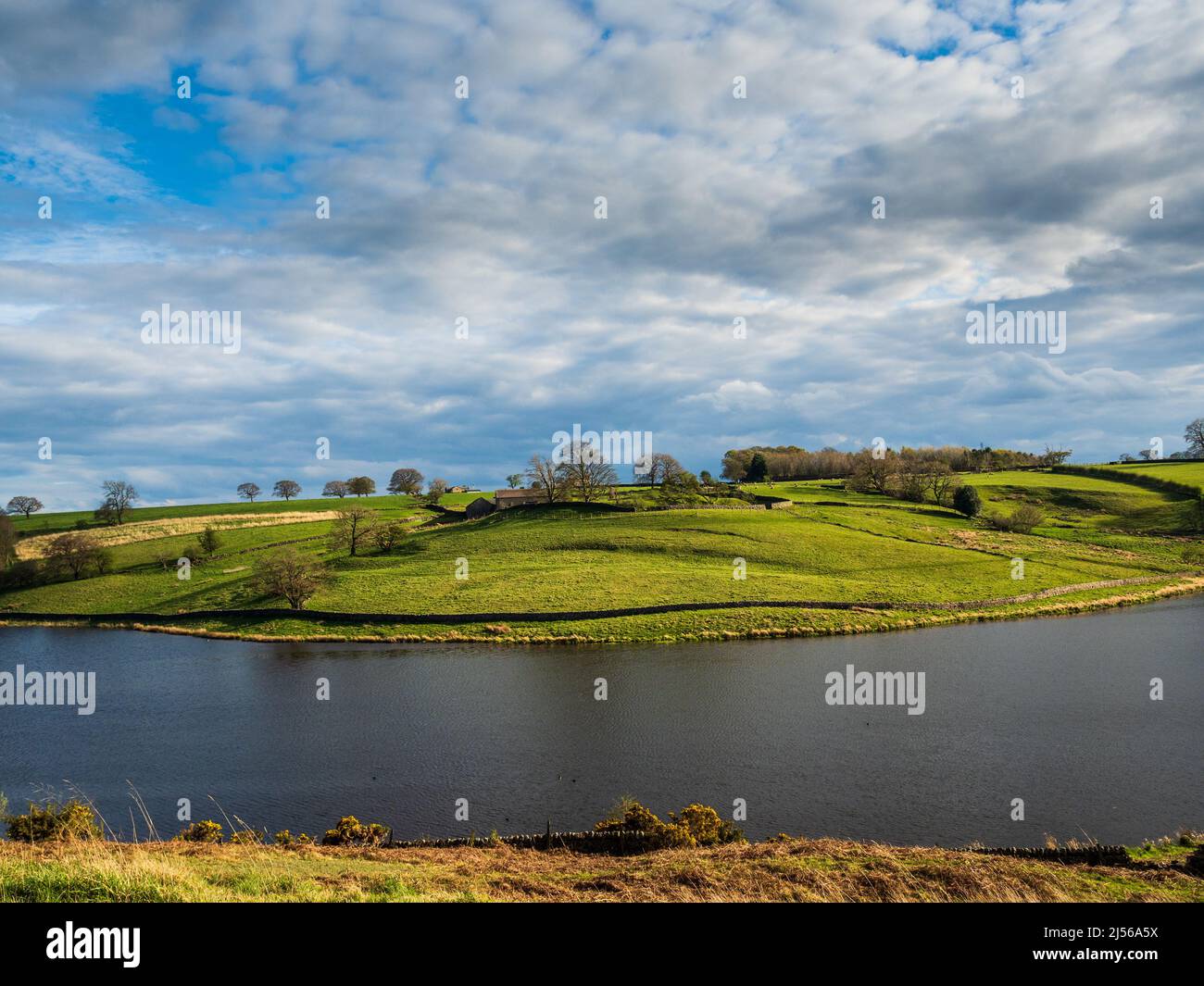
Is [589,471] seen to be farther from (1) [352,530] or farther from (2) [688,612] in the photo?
(2) [688,612]

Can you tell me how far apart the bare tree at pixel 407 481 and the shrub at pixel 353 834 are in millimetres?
149058

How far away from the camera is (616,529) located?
85562mm

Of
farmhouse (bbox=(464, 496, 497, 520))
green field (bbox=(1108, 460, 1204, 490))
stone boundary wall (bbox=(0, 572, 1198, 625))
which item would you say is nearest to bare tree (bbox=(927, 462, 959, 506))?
green field (bbox=(1108, 460, 1204, 490))

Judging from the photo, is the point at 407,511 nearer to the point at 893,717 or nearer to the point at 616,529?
the point at 616,529

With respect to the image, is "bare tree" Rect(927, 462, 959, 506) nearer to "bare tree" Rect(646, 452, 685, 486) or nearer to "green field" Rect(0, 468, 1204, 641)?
"green field" Rect(0, 468, 1204, 641)

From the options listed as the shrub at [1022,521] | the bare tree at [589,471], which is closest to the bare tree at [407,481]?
the bare tree at [589,471]

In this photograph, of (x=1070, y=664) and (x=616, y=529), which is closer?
(x=1070, y=664)

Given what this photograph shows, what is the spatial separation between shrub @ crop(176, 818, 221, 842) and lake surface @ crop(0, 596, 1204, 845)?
7.51ft

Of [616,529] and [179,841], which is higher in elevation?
[616,529]

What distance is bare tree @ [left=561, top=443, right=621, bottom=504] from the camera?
354 ft

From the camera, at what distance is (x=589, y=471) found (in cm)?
10862

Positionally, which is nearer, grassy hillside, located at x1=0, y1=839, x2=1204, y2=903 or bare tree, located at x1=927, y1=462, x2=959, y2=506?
grassy hillside, located at x1=0, y1=839, x2=1204, y2=903

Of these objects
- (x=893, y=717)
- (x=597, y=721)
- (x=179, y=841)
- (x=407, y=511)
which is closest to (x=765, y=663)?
(x=893, y=717)
